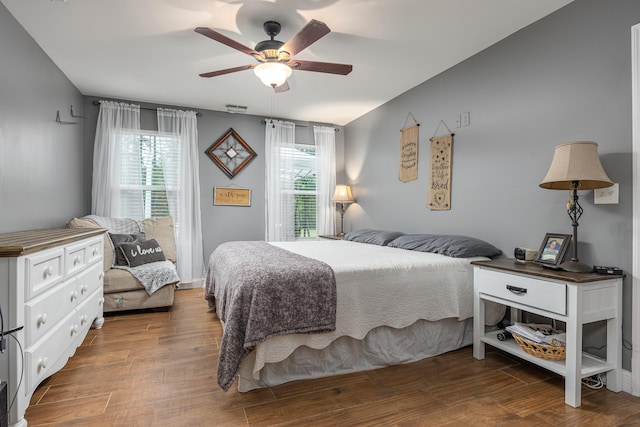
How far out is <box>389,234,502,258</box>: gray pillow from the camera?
266 cm

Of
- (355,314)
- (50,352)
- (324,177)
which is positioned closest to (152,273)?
(50,352)

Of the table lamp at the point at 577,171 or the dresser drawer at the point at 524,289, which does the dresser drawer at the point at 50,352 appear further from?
the table lamp at the point at 577,171

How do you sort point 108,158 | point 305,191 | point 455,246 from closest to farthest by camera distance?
point 455,246 → point 108,158 → point 305,191

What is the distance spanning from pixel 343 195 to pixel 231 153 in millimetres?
1712

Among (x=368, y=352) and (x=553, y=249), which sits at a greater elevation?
(x=553, y=249)

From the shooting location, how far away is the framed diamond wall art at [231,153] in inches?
189

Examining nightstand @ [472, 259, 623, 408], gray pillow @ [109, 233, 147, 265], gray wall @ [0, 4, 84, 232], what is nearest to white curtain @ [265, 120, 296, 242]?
gray pillow @ [109, 233, 147, 265]

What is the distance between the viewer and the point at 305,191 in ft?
17.3

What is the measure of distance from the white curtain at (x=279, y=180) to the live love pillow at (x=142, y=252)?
5.16 ft

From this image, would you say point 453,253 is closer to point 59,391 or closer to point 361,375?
point 361,375

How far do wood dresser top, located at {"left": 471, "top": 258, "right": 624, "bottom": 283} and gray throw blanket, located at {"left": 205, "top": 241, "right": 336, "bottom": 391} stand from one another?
1.08m

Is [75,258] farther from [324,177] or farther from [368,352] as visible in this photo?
[324,177]

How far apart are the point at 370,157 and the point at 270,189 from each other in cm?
150

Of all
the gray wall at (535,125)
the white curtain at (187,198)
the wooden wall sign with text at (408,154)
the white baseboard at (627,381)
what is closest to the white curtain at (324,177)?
the wooden wall sign with text at (408,154)
